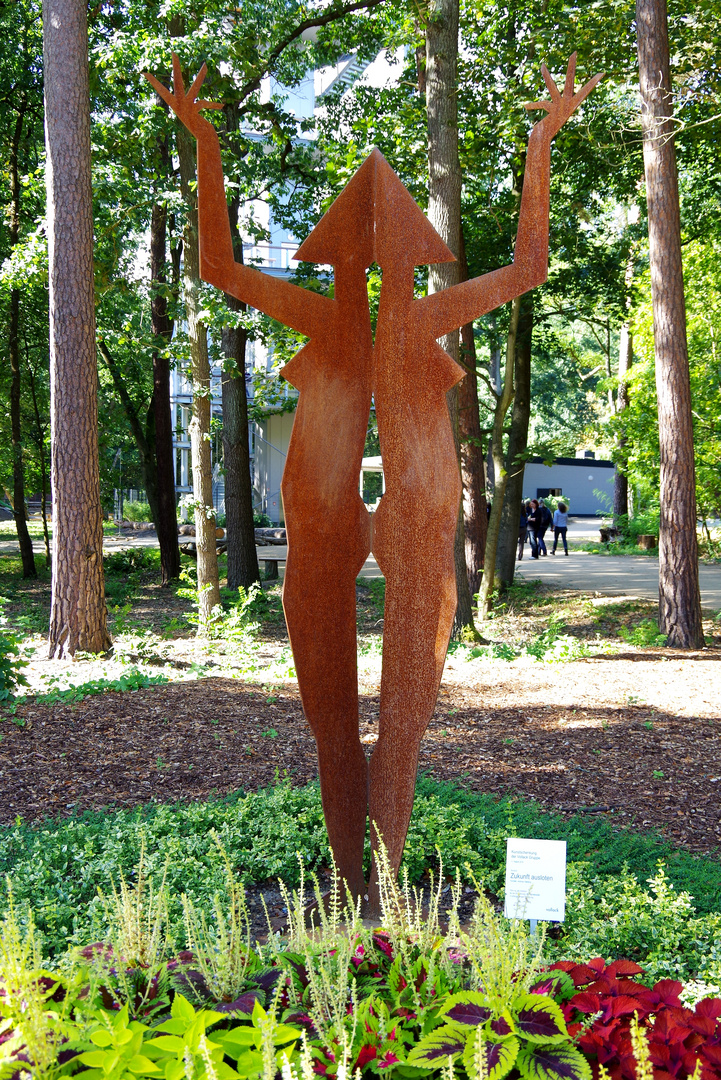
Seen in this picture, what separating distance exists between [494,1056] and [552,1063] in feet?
0.56

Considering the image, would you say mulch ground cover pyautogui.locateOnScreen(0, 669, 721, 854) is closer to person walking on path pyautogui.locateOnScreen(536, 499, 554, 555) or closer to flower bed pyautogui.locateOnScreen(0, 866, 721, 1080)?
flower bed pyautogui.locateOnScreen(0, 866, 721, 1080)

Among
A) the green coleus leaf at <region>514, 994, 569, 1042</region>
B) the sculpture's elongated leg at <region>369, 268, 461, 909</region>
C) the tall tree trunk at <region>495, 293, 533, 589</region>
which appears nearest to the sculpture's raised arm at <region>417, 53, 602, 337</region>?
the sculpture's elongated leg at <region>369, 268, 461, 909</region>

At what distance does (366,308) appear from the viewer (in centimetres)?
371

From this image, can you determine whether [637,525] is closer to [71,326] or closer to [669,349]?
[669,349]

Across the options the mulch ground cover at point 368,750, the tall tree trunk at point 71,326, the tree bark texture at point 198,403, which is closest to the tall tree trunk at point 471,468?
the tree bark texture at point 198,403

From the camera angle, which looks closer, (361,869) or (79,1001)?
(79,1001)

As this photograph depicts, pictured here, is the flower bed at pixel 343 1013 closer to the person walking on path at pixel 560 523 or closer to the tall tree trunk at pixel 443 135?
the tall tree trunk at pixel 443 135

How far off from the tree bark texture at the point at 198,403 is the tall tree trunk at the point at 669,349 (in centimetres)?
514

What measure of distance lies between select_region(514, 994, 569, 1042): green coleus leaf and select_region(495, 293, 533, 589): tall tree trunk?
10.2 metres

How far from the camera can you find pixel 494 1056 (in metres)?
1.95

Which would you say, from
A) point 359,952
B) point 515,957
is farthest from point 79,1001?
point 515,957

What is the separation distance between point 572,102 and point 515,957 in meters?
3.26

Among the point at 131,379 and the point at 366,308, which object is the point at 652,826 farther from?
the point at 131,379

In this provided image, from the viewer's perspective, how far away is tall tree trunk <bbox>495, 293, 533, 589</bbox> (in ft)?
42.1
